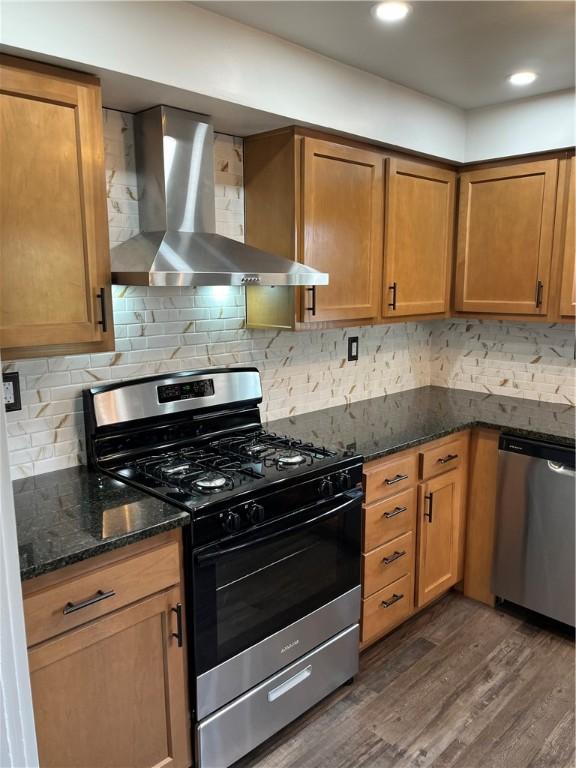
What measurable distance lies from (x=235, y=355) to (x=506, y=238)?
154 cm

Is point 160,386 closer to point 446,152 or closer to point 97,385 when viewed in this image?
point 97,385

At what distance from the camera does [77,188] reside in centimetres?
169

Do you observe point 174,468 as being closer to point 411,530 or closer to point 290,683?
point 290,683

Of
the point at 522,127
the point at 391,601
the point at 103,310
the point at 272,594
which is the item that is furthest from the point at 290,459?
the point at 522,127

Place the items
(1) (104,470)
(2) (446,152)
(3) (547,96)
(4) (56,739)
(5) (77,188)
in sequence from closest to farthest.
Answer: (4) (56,739) → (5) (77,188) → (1) (104,470) → (3) (547,96) → (2) (446,152)

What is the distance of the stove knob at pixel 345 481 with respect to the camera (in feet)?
6.88

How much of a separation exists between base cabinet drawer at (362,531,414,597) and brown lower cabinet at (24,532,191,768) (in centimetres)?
91

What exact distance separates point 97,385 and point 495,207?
217 centimetres

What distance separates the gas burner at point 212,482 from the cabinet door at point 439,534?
1073 millimetres

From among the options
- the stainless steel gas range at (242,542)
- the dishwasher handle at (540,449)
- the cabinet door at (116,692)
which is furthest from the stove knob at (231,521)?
the dishwasher handle at (540,449)

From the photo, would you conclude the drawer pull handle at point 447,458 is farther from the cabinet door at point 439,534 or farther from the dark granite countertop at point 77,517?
the dark granite countertop at point 77,517

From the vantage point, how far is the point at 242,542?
5.87 ft

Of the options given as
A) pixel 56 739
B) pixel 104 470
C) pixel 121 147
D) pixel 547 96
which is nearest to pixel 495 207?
pixel 547 96

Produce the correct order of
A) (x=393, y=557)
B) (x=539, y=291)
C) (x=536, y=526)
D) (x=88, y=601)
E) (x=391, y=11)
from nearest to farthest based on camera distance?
1. (x=88, y=601)
2. (x=391, y=11)
3. (x=393, y=557)
4. (x=536, y=526)
5. (x=539, y=291)
